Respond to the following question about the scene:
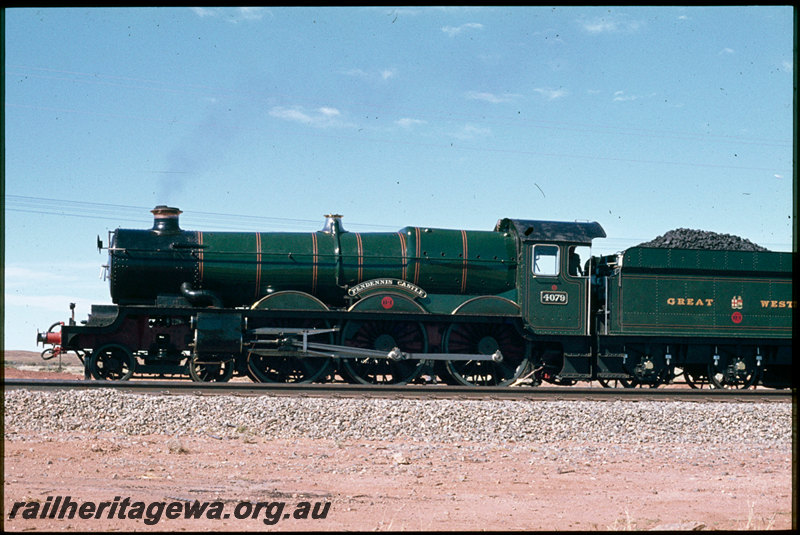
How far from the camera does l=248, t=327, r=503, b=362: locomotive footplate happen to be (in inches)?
608

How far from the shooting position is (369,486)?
8.43 m

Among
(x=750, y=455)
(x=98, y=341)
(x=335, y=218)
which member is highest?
(x=335, y=218)

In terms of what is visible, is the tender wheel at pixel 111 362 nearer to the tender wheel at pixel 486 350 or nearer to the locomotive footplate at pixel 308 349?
the locomotive footplate at pixel 308 349

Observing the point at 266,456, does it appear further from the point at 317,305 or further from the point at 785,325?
the point at 785,325

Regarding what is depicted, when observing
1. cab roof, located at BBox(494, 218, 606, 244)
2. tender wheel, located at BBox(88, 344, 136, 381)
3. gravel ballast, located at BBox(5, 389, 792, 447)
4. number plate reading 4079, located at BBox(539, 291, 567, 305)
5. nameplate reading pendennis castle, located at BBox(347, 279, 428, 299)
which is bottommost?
gravel ballast, located at BBox(5, 389, 792, 447)

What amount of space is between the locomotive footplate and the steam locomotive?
3 cm

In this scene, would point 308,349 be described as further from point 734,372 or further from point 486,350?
point 734,372

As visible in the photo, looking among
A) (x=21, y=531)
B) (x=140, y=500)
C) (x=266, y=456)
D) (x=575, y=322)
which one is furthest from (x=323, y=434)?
(x=575, y=322)

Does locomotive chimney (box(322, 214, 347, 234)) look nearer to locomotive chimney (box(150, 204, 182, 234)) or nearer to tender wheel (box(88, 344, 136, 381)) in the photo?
locomotive chimney (box(150, 204, 182, 234))

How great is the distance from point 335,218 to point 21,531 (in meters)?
11.1

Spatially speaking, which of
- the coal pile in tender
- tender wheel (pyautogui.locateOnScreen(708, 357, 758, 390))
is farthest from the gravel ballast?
the coal pile in tender

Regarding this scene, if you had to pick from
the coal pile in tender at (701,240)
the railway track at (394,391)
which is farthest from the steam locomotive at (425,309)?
the coal pile in tender at (701,240)

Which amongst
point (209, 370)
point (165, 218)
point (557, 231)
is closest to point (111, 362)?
point (209, 370)

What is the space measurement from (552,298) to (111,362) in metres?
8.83
